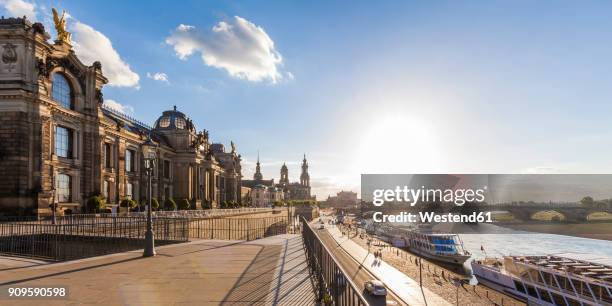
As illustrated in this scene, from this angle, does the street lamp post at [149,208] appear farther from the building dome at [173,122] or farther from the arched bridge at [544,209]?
the arched bridge at [544,209]

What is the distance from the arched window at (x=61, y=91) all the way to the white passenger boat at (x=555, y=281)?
49.0 metres

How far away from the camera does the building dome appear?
79.6 metres

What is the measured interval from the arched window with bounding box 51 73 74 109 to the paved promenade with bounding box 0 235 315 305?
3176cm

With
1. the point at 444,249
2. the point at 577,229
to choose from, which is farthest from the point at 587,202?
the point at 444,249

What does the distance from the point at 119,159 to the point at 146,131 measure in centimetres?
1884

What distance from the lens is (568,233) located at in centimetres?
11488

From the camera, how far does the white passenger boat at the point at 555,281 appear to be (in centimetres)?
2641

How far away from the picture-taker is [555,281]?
29156 millimetres

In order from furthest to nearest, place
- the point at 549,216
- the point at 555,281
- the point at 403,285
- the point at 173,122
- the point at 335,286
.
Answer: the point at 549,216
the point at 173,122
the point at 403,285
the point at 555,281
the point at 335,286

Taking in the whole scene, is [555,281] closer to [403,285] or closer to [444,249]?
[403,285]

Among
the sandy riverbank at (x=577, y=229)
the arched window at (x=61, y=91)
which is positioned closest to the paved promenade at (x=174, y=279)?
the arched window at (x=61, y=91)

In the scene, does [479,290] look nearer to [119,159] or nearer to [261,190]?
[119,159]

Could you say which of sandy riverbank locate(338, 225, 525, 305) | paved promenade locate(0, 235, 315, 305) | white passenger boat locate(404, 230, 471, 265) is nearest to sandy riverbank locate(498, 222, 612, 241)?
white passenger boat locate(404, 230, 471, 265)

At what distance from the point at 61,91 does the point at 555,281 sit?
166 feet
